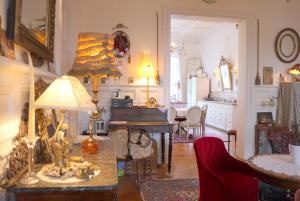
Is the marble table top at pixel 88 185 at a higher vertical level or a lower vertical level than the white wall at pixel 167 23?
lower

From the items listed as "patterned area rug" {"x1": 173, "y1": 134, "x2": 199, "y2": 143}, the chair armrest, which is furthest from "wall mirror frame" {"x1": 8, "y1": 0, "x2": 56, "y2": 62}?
"patterned area rug" {"x1": 173, "y1": 134, "x2": 199, "y2": 143}

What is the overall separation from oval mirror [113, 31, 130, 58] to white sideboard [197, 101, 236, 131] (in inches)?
178

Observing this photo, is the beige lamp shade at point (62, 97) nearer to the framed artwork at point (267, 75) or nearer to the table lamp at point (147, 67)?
the table lamp at point (147, 67)

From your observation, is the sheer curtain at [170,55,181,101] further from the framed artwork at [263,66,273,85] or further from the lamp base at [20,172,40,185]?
the lamp base at [20,172,40,185]

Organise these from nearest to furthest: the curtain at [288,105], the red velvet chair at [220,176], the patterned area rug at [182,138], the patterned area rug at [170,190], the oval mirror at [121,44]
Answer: the red velvet chair at [220,176], the patterned area rug at [170,190], the oval mirror at [121,44], the curtain at [288,105], the patterned area rug at [182,138]

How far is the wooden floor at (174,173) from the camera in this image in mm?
3871

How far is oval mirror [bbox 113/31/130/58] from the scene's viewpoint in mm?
4961

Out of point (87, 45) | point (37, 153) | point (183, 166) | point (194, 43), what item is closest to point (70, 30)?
point (87, 45)

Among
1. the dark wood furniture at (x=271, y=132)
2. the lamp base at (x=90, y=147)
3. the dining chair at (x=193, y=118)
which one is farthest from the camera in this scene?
the dining chair at (x=193, y=118)

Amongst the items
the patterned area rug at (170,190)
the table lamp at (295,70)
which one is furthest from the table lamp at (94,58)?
the table lamp at (295,70)

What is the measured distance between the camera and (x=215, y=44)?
34.7 ft

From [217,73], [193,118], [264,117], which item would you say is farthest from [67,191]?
[217,73]

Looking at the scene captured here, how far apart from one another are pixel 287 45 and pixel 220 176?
4.06 meters

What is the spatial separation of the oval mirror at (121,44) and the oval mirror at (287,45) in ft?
9.97
